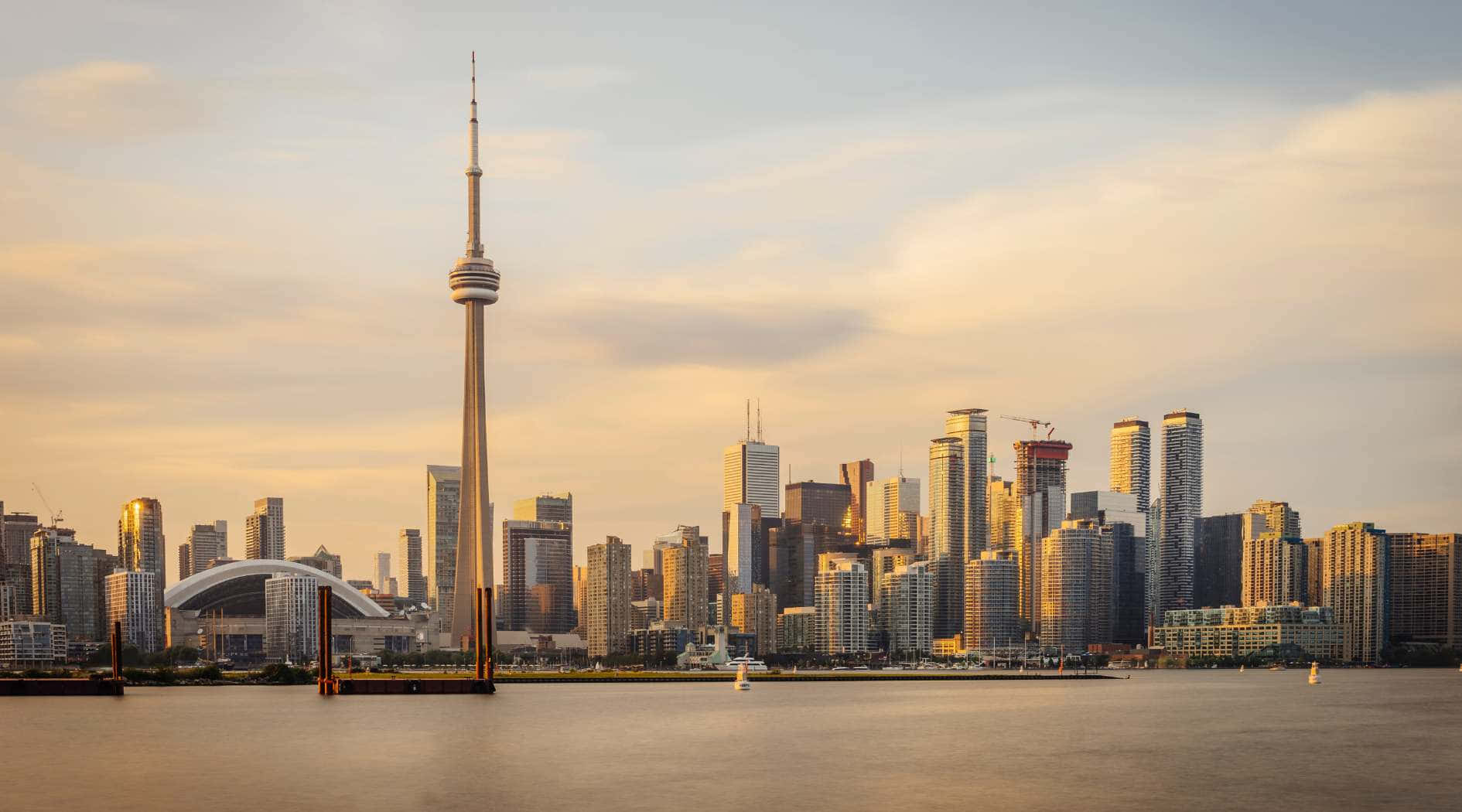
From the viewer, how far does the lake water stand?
76.5m

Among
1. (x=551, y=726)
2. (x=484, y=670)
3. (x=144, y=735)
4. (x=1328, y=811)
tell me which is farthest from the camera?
(x=484, y=670)

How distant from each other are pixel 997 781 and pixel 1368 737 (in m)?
45.9

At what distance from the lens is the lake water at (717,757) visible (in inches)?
3012

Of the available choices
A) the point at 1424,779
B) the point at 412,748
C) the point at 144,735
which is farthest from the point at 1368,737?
the point at 144,735

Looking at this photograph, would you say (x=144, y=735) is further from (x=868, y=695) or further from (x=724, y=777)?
(x=868, y=695)

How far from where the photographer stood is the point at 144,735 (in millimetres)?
114125

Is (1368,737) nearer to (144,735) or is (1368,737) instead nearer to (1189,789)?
(1189,789)

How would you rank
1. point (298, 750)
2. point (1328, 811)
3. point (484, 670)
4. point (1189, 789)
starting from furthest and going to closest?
point (484, 670) → point (298, 750) → point (1189, 789) → point (1328, 811)

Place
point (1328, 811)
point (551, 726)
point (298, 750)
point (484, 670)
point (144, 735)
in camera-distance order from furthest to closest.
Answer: point (484, 670), point (551, 726), point (144, 735), point (298, 750), point (1328, 811)

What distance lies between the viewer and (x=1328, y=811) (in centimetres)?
7369

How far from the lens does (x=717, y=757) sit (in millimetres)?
97062

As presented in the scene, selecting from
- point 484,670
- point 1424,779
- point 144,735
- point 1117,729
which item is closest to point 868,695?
point 484,670

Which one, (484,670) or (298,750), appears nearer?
(298,750)

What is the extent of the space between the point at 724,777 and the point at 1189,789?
74.9 feet
